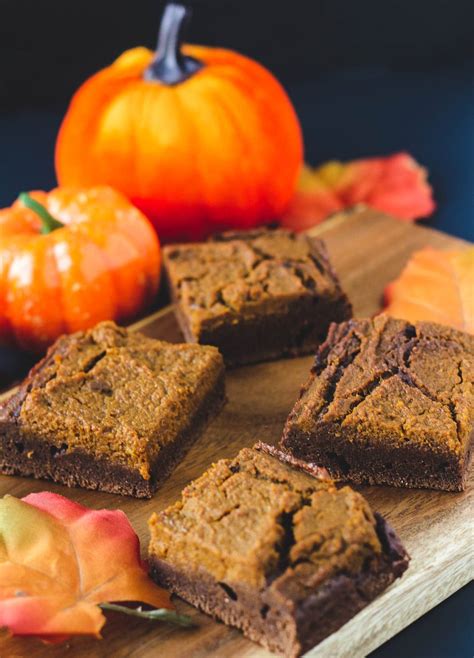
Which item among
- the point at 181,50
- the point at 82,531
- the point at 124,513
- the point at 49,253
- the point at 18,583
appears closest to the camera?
the point at 18,583

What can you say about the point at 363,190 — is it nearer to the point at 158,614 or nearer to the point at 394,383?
the point at 394,383

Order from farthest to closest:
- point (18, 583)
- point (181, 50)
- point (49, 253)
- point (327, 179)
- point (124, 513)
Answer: point (327, 179) → point (181, 50) → point (49, 253) → point (124, 513) → point (18, 583)

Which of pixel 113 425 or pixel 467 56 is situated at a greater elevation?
pixel 467 56

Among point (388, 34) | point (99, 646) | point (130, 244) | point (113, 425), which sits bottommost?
point (99, 646)

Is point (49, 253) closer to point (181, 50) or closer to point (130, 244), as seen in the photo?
point (130, 244)

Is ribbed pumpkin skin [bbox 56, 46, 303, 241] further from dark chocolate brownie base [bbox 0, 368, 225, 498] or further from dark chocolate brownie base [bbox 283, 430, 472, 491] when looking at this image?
dark chocolate brownie base [bbox 283, 430, 472, 491]

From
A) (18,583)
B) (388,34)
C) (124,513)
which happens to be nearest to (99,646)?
(18,583)

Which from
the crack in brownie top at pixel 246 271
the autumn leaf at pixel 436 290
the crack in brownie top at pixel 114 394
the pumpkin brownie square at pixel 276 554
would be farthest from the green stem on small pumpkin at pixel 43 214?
the pumpkin brownie square at pixel 276 554
